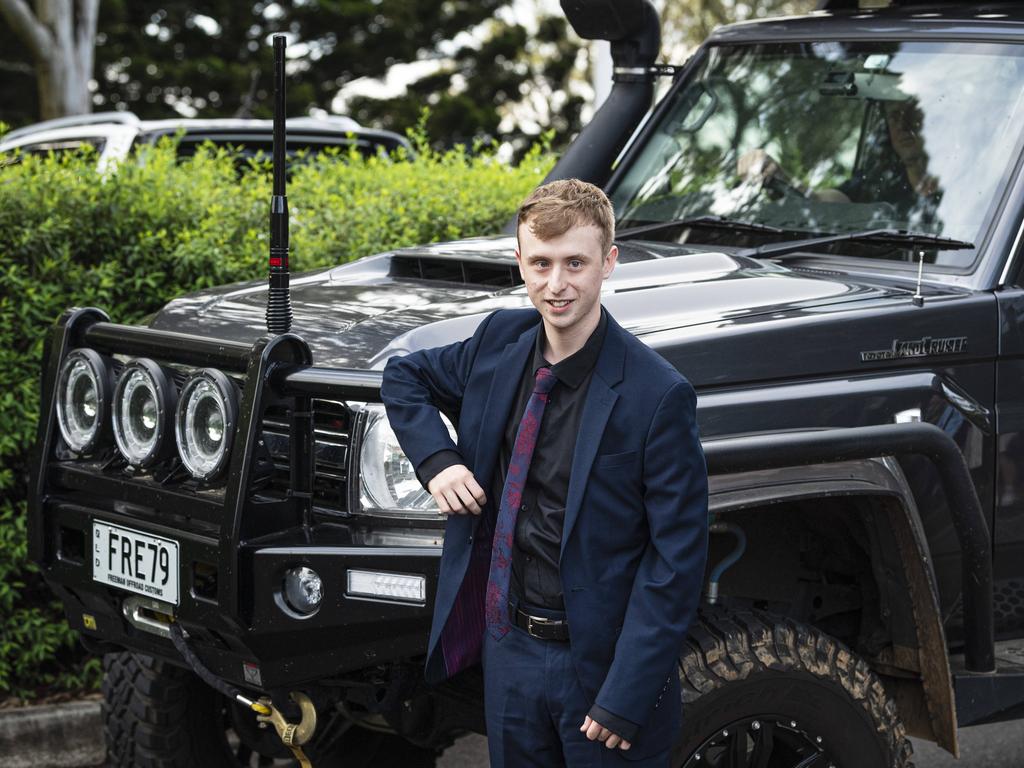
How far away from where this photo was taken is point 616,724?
2.63m

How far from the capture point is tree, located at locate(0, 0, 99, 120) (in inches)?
619

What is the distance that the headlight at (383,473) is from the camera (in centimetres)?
321

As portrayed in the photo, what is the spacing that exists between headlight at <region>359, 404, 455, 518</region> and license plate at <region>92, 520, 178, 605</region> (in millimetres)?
476

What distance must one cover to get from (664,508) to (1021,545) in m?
1.63

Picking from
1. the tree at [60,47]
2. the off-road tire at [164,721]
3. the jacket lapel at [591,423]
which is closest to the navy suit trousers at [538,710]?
the jacket lapel at [591,423]

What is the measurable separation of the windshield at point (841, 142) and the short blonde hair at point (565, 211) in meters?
1.49

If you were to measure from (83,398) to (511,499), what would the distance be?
155 centimetres

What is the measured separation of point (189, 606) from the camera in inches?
131

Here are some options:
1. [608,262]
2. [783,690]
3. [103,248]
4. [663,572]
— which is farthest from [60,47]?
[663,572]

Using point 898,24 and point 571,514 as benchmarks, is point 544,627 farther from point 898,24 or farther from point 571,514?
point 898,24

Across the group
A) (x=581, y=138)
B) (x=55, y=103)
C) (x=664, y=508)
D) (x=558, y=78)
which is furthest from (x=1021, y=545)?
(x=558, y=78)

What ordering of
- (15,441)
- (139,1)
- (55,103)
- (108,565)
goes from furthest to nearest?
1. (139,1)
2. (55,103)
3. (15,441)
4. (108,565)

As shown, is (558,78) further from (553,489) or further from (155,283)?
(553,489)

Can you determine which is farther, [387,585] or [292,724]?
[292,724]
